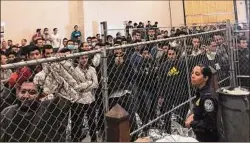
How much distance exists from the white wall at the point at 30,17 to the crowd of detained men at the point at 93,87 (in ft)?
22.0

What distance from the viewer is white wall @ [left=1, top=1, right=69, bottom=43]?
1140cm

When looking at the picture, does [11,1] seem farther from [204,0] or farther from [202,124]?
[204,0]

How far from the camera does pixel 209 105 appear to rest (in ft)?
10.4

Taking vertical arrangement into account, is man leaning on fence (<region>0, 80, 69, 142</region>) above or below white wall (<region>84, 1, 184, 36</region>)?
below

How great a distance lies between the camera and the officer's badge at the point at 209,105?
125 inches

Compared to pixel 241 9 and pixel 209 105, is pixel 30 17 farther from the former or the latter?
pixel 241 9

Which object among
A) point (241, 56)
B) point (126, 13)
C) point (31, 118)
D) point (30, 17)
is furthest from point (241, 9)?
point (31, 118)

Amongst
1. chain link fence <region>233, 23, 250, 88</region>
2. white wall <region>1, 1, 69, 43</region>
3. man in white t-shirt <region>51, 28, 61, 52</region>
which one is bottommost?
chain link fence <region>233, 23, 250, 88</region>

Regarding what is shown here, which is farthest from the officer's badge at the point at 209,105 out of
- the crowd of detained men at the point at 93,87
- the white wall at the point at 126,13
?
the white wall at the point at 126,13

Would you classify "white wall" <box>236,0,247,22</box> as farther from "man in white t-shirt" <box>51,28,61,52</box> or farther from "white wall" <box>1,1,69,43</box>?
"man in white t-shirt" <box>51,28,61,52</box>

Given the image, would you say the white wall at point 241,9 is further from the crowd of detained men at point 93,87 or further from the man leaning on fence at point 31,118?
the man leaning on fence at point 31,118

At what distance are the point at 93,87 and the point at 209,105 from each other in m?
1.26

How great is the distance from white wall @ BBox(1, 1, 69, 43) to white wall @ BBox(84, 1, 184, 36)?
1.08m

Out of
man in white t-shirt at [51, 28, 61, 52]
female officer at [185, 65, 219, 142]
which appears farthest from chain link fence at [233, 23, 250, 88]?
man in white t-shirt at [51, 28, 61, 52]
